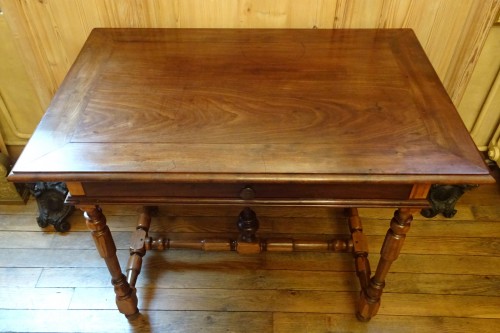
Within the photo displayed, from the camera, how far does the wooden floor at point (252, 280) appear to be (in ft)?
4.22

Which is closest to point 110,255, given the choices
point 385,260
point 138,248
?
point 138,248

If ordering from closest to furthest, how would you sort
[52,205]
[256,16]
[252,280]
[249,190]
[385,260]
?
[249,190], [385,260], [256,16], [252,280], [52,205]

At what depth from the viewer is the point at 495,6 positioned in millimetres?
1224

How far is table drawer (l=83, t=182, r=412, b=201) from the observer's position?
0.85m

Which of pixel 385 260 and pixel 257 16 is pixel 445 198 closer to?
pixel 385 260

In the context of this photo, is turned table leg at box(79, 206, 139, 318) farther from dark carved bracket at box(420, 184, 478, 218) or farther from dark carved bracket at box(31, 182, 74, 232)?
dark carved bracket at box(420, 184, 478, 218)

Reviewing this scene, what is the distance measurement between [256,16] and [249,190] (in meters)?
0.68

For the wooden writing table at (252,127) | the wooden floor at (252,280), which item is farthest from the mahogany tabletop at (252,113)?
the wooden floor at (252,280)

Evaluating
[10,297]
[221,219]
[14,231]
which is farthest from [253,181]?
[14,231]

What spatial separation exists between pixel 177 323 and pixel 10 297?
1.95ft

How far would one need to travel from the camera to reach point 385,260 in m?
1.06

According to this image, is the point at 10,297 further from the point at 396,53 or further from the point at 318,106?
the point at 396,53

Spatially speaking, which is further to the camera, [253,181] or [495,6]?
[495,6]

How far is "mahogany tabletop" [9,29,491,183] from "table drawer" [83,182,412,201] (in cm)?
8
